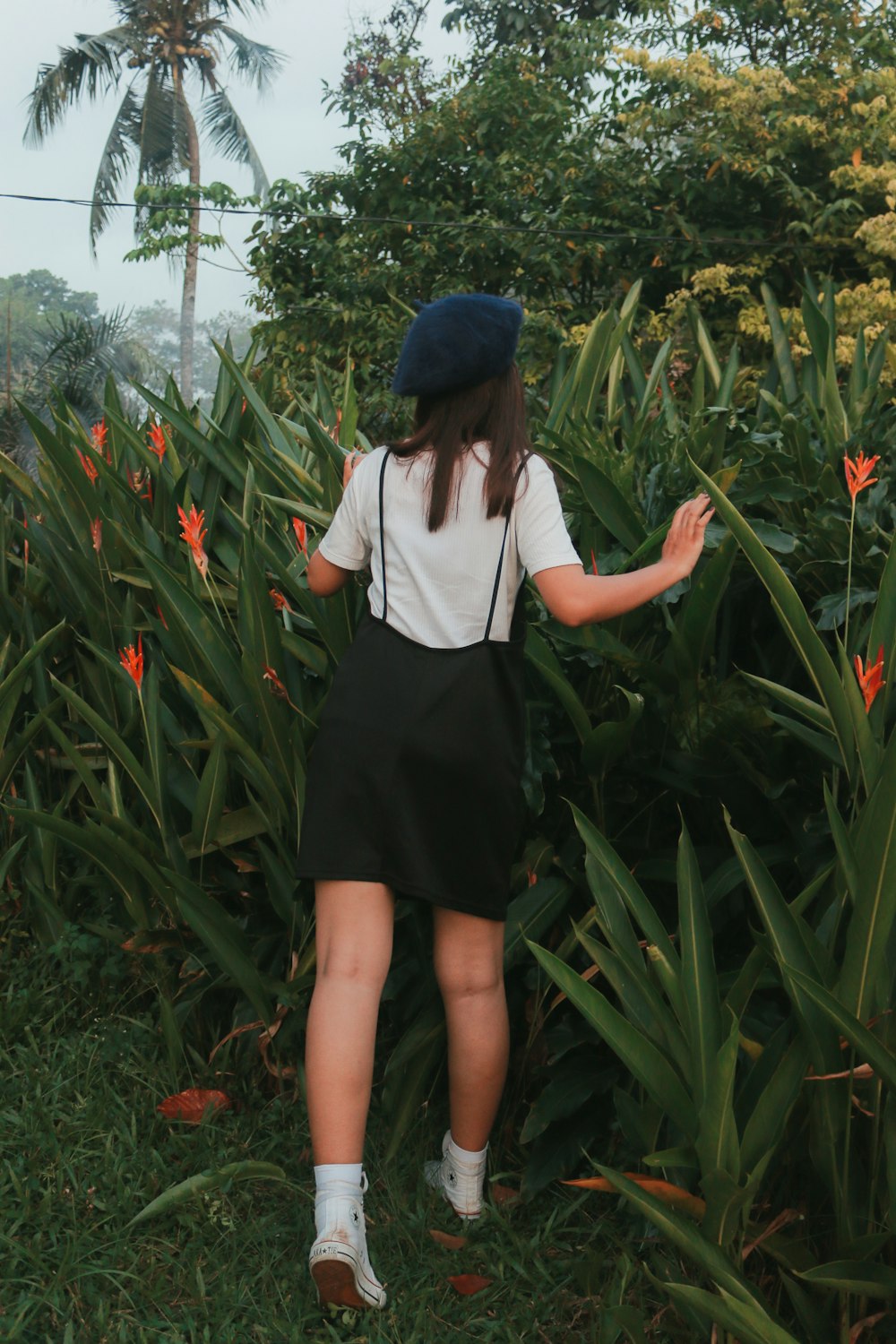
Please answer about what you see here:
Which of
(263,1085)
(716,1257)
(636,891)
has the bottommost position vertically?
(263,1085)

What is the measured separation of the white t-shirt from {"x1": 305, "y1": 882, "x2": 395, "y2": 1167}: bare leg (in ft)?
1.48

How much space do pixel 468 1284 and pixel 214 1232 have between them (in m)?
0.44

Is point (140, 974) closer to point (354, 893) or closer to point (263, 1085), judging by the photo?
point (263, 1085)

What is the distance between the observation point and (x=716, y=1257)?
158 cm

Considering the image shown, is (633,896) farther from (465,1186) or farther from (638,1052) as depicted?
(465,1186)

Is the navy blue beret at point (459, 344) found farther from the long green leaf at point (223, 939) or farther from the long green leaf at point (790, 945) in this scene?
the long green leaf at point (223, 939)

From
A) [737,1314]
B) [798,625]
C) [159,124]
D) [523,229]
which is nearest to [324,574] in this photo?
[798,625]

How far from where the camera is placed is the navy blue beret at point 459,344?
202cm

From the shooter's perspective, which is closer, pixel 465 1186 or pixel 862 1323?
pixel 862 1323

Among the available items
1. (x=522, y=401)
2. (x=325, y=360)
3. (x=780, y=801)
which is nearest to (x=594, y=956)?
(x=780, y=801)

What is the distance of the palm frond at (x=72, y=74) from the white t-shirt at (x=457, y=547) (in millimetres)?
25929

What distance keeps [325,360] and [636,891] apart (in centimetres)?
1202

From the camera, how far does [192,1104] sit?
8.00 ft

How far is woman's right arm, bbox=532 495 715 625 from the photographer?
189 cm
